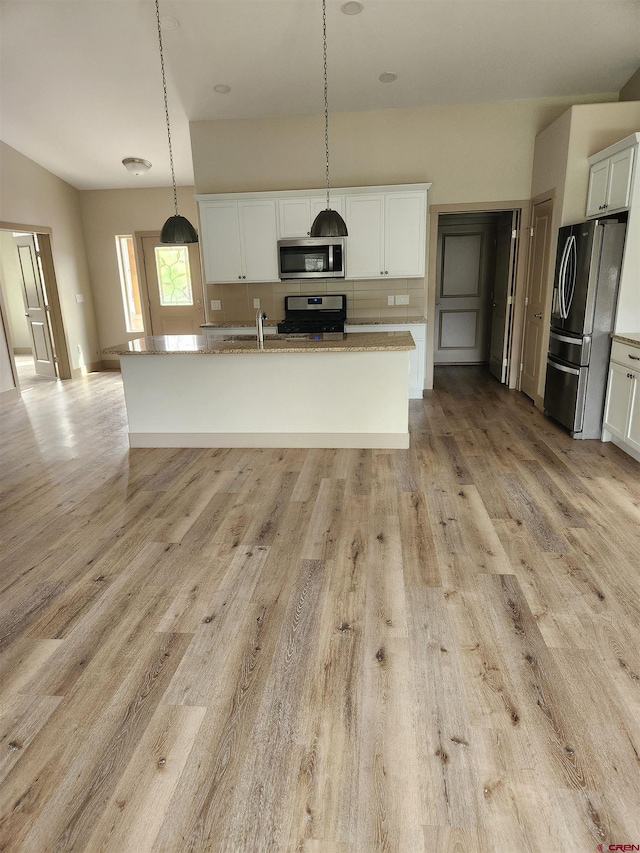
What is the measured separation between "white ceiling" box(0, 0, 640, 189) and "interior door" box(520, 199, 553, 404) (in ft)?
4.23

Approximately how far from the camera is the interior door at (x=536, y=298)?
207 inches

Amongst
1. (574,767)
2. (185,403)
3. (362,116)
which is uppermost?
(362,116)

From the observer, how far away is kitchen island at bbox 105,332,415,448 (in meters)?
4.06

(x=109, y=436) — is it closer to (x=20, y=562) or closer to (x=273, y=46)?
(x=20, y=562)

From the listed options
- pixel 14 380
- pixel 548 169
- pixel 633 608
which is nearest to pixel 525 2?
pixel 548 169

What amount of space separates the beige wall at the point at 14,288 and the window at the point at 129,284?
2650 millimetres

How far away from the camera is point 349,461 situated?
397cm

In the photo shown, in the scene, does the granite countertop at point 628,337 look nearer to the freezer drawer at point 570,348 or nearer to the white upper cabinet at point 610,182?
the freezer drawer at point 570,348

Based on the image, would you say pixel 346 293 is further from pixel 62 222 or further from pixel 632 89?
pixel 62 222

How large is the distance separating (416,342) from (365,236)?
1284mm

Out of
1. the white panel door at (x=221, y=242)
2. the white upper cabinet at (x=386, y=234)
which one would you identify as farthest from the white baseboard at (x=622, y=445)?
the white panel door at (x=221, y=242)

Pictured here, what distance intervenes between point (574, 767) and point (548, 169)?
17.5 ft

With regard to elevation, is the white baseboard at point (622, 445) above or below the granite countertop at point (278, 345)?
below

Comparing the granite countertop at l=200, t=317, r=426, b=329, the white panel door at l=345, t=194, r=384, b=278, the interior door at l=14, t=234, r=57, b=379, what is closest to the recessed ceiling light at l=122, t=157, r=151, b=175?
the interior door at l=14, t=234, r=57, b=379
